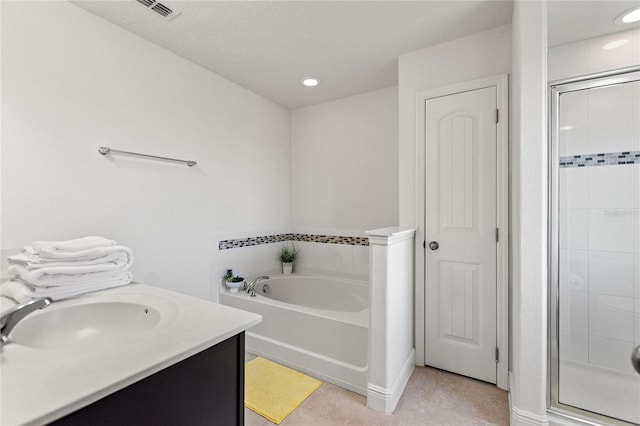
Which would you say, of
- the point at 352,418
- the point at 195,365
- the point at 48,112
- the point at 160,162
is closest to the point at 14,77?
the point at 48,112

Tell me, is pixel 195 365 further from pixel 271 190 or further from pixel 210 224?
pixel 271 190

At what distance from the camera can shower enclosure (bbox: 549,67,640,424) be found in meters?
1.47

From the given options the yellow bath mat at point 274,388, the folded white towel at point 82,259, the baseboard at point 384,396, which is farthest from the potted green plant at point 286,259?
the folded white towel at point 82,259

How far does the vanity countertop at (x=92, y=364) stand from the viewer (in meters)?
0.57

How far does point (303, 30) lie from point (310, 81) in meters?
0.75

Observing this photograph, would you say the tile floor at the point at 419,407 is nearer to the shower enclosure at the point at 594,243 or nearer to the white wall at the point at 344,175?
the shower enclosure at the point at 594,243

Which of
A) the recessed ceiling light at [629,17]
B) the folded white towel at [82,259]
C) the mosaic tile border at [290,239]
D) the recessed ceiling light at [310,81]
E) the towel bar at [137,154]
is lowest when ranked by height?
the mosaic tile border at [290,239]

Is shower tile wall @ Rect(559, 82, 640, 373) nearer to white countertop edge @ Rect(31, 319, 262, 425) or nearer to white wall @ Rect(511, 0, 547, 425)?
white wall @ Rect(511, 0, 547, 425)

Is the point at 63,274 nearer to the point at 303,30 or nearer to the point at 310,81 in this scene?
the point at 303,30

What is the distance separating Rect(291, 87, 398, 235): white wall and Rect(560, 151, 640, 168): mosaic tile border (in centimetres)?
136

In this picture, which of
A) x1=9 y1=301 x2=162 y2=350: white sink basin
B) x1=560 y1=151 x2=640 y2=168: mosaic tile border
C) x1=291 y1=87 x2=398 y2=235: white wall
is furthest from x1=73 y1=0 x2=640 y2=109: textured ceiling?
x1=9 y1=301 x2=162 y2=350: white sink basin

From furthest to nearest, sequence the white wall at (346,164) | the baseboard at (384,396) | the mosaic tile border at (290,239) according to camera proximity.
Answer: the white wall at (346,164) < the mosaic tile border at (290,239) < the baseboard at (384,396)

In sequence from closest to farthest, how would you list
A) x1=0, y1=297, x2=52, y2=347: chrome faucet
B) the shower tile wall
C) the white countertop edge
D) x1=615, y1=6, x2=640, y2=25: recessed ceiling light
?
the white countertop edge < x1=0, y1=297, x2=52, y2=347: chrome faucet < x1=615, y1=6, x2=640, y2=25: recessed ceiling light < the shower tile wall

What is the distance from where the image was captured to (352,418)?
5.31 feet
